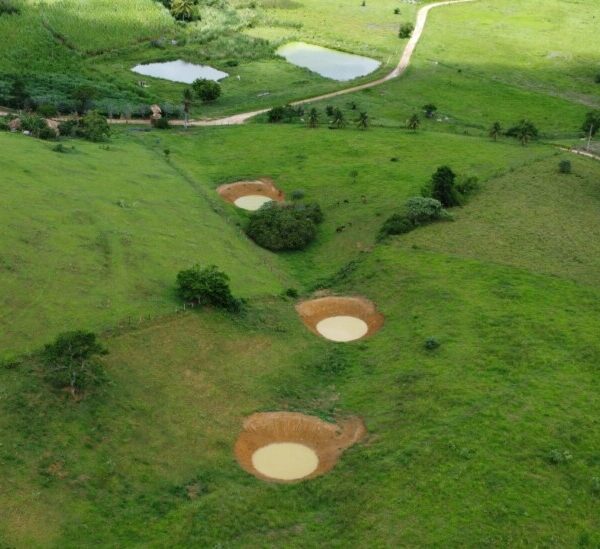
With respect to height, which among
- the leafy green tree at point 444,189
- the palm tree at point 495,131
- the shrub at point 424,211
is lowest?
the shrub at point 424,211

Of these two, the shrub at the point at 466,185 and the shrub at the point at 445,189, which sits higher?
the shrub at the point at 466,185

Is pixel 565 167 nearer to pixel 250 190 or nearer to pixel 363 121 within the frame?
pixel 363 121

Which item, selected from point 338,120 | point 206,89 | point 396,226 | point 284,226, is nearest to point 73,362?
point 284,226

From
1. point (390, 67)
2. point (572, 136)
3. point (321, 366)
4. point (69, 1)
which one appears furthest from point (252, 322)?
point (69, 1)

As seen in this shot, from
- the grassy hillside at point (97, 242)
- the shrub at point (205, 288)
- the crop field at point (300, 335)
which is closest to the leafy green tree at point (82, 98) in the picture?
the crop field at point (300, 335)

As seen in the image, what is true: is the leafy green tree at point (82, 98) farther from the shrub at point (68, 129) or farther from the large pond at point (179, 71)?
the large pond at point (179, 71)

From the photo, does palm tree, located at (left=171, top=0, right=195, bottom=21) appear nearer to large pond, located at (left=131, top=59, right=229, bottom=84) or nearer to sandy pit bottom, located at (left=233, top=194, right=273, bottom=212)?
large pond, located at (left=131, top=59, right=229, bottom=84)
